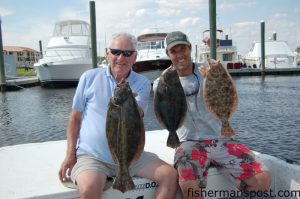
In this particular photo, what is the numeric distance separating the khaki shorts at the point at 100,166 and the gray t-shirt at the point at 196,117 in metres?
0.64

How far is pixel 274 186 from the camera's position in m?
4.77

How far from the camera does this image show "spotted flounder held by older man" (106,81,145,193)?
3.47 metres

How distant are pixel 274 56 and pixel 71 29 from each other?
87.2ft

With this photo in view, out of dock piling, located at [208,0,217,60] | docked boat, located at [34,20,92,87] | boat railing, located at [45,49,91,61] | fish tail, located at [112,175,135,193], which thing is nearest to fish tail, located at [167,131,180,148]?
fish tail, located at [112,175,135,193]

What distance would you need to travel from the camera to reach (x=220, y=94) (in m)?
3.92

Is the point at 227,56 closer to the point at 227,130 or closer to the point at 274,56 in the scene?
the point at 274,56

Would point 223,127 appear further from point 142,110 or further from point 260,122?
point 260,122

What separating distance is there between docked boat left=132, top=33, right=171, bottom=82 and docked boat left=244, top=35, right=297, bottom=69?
70.8ft

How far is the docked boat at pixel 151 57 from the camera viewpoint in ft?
87.6

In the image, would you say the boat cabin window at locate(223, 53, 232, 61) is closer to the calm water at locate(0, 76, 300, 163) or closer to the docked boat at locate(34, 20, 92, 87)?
the docked boat at locate(34, 20, 92, 87)

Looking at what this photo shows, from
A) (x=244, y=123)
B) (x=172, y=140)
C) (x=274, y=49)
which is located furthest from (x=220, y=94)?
(x=274, y=49)

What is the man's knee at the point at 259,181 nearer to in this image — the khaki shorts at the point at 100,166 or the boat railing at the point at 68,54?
the khaki shorts at the point at 100,166

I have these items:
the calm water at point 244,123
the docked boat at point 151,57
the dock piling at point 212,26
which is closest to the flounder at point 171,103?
the calm water at point 244,123

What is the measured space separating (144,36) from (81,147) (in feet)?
88.4
